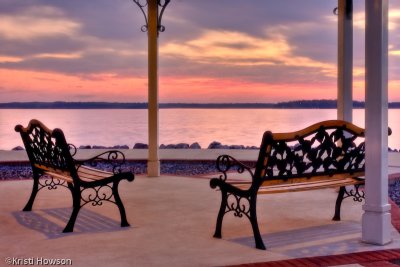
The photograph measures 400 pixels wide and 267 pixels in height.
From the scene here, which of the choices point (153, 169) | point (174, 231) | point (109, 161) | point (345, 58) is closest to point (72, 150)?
point (153, 169)

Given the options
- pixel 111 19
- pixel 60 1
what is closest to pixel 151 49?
pixel 111 19

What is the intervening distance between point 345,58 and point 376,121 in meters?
2.81

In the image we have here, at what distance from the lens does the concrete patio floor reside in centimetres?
449

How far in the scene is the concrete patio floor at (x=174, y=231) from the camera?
449 cm

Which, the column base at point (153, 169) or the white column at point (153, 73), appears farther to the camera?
the column base at point (153, 169)

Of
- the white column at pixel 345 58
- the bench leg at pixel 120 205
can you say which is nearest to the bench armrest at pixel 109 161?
the bench leg at pixel 120 205

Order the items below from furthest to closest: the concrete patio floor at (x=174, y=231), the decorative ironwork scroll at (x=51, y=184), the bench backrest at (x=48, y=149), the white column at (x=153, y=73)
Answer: the white column at (x=153, y=73)
the decorative ironwork scroll at (x=51, y=184)
the bench backrest at (x=48, y=149)
the concrete patio floor at (x=174, y=231)

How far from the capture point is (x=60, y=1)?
32594 mm

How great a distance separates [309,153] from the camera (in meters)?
5.11

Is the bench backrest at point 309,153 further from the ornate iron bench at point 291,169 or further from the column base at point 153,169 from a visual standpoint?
the column base at point 153,169

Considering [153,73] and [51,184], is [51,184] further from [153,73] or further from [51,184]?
[153,73]

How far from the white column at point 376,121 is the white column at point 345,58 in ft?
8.36
